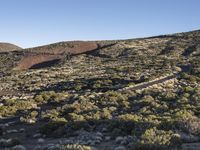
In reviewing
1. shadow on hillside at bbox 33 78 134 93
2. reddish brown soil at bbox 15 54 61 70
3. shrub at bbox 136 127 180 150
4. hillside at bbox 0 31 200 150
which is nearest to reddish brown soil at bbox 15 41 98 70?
reddish brown soil at bbox 15 54 61 70

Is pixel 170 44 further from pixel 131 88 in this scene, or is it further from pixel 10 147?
pixel 10 147

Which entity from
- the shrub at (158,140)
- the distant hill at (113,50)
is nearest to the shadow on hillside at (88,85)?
the shrub at (158,140)

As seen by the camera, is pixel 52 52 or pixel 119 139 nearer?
pixel 119 139

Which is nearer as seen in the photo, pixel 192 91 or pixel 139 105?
pixel 139 105

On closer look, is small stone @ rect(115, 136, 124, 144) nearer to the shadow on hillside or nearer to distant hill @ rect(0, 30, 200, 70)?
the shadow on hillside

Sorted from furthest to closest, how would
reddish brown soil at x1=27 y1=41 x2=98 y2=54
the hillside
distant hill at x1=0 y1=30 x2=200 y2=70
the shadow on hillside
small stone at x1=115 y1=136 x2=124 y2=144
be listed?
reddish brown soil at x1=27 y1=41 x2=98 y2=54, distant hill at x1=0 y1=30 x2=200 y2=70, the shadow on hillside, small stone at x1=115 y1=136 x2=124 y2=144, the hillside

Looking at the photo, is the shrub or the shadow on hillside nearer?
the shrub

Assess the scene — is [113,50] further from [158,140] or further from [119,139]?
[158,140]

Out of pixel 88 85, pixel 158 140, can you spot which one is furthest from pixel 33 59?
pixel 158 140

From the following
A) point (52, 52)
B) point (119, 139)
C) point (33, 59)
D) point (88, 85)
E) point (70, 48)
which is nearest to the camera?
point (119, 139)

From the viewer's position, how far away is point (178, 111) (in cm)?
3014

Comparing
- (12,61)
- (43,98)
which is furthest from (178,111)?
(12,61)

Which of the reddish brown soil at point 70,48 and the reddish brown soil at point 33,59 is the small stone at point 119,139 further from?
the reddish brown soil at point 70,48

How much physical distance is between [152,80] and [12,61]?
2382 inches
